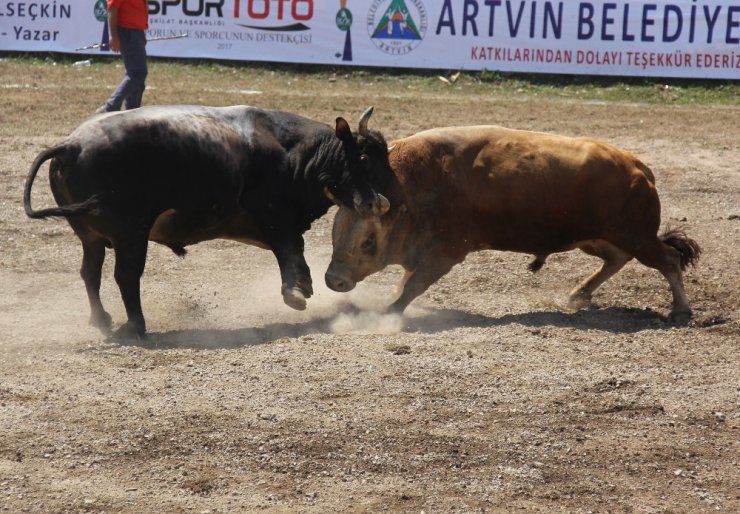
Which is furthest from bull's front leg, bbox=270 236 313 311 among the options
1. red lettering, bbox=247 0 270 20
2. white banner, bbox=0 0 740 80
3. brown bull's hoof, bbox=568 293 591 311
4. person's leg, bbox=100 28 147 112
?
red lettering, bbox=247 0 270 20

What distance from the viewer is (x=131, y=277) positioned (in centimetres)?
728

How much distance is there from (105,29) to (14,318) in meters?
11.7

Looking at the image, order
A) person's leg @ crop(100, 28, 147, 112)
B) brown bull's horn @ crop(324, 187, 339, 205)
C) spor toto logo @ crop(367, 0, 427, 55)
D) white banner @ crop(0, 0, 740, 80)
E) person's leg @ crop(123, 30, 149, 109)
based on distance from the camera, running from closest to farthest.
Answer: brown bull's horn @ crop(324, 187, 339, 205) < person's leg @ crop(100, 28, 147, 112) < person's leg @ crop(123, 30, 149, 109) < white banner @ crop(0, 0, 740, 80) < spor toto logo @ crop(367, 0, 427, 55)

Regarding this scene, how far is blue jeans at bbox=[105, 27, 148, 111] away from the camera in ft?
38.8

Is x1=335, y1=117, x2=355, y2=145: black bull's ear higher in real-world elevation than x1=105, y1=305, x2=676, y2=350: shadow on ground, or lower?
higher

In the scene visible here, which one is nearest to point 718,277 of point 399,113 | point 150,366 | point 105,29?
point 150,366

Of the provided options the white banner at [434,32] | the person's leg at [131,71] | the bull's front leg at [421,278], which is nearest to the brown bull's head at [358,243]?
the bull's front leg at [421,278]

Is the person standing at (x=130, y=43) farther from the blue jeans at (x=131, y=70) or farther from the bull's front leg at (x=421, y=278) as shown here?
the bull's front leg at (x=421, y=278)

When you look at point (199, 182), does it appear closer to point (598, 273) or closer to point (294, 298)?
point (294, 298)

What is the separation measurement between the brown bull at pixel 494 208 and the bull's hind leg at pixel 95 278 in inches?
58.2

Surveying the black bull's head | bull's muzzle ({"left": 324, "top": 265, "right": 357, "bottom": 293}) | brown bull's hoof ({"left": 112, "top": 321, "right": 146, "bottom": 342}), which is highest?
the black bull's head

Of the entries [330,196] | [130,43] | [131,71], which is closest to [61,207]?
[330,196]

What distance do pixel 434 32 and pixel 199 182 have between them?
1145 cm

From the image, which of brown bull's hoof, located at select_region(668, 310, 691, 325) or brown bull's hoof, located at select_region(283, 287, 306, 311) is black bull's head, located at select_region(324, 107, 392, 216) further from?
brown bull's hoof, located at select_region(668, 310, 691, 325)
